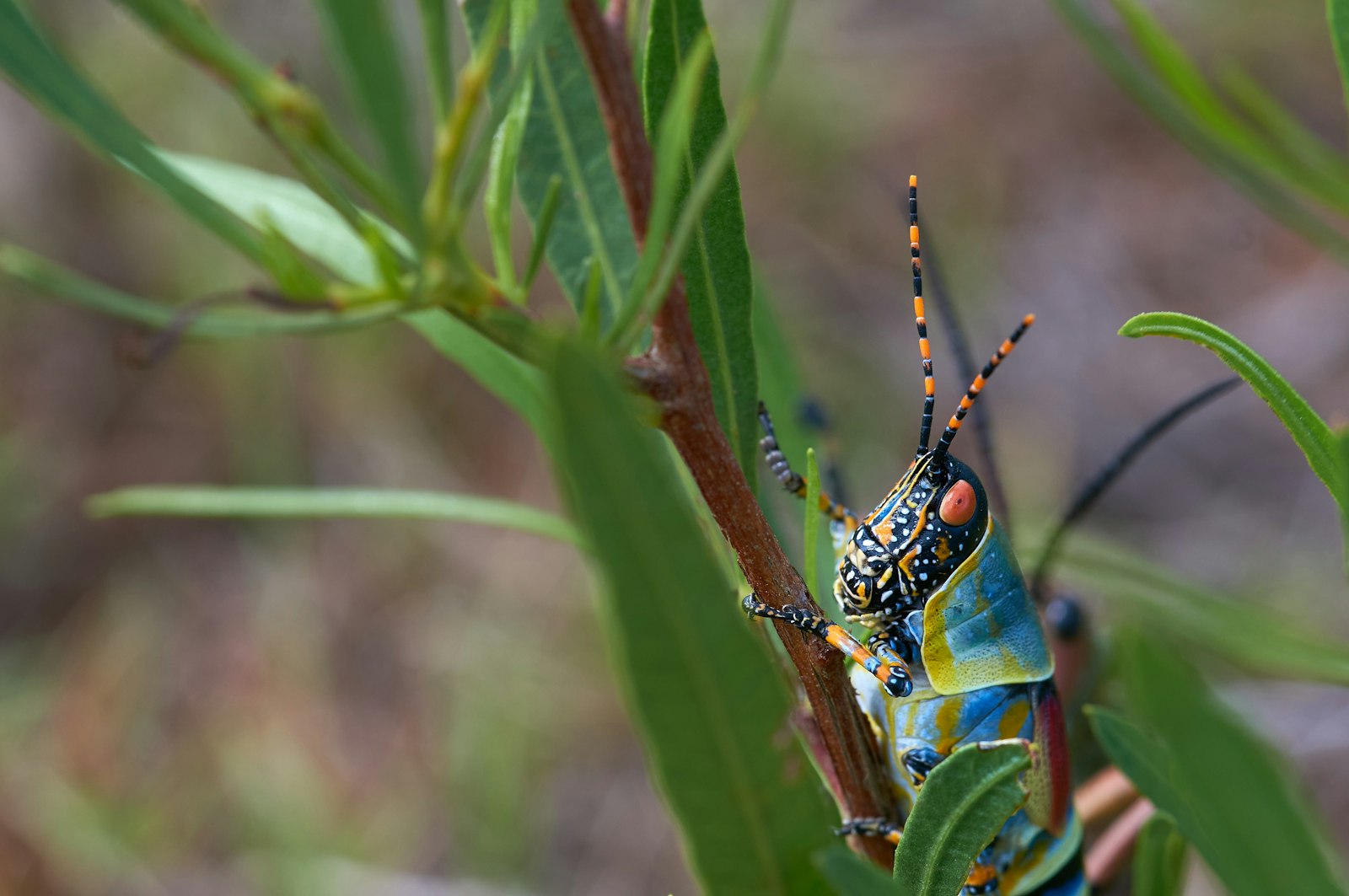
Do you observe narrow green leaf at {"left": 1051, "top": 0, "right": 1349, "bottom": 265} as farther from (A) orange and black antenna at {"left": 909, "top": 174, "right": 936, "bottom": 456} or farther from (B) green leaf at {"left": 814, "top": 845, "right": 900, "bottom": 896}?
(B) green leaf at {"left": 814, "top": 845, "right": 900, "bottom": 896}

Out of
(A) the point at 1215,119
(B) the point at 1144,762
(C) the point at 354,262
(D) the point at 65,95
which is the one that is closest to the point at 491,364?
(C) the point at 354,262

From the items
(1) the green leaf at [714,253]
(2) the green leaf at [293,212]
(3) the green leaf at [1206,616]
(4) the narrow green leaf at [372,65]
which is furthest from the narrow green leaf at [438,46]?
(3) the green leaf at [1206,616]

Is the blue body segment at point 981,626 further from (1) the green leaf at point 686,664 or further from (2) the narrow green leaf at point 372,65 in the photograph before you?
(2) the narrow green leaf at point 372,65

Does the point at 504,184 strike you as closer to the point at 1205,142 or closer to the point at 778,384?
the point at 778,384

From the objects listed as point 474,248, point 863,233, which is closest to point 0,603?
point 474,248

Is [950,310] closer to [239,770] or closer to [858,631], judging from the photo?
[858,631]

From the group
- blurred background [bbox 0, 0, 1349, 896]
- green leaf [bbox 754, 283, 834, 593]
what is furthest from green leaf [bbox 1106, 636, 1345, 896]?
blurred background [bbox 0, 0, 1349, 896]
